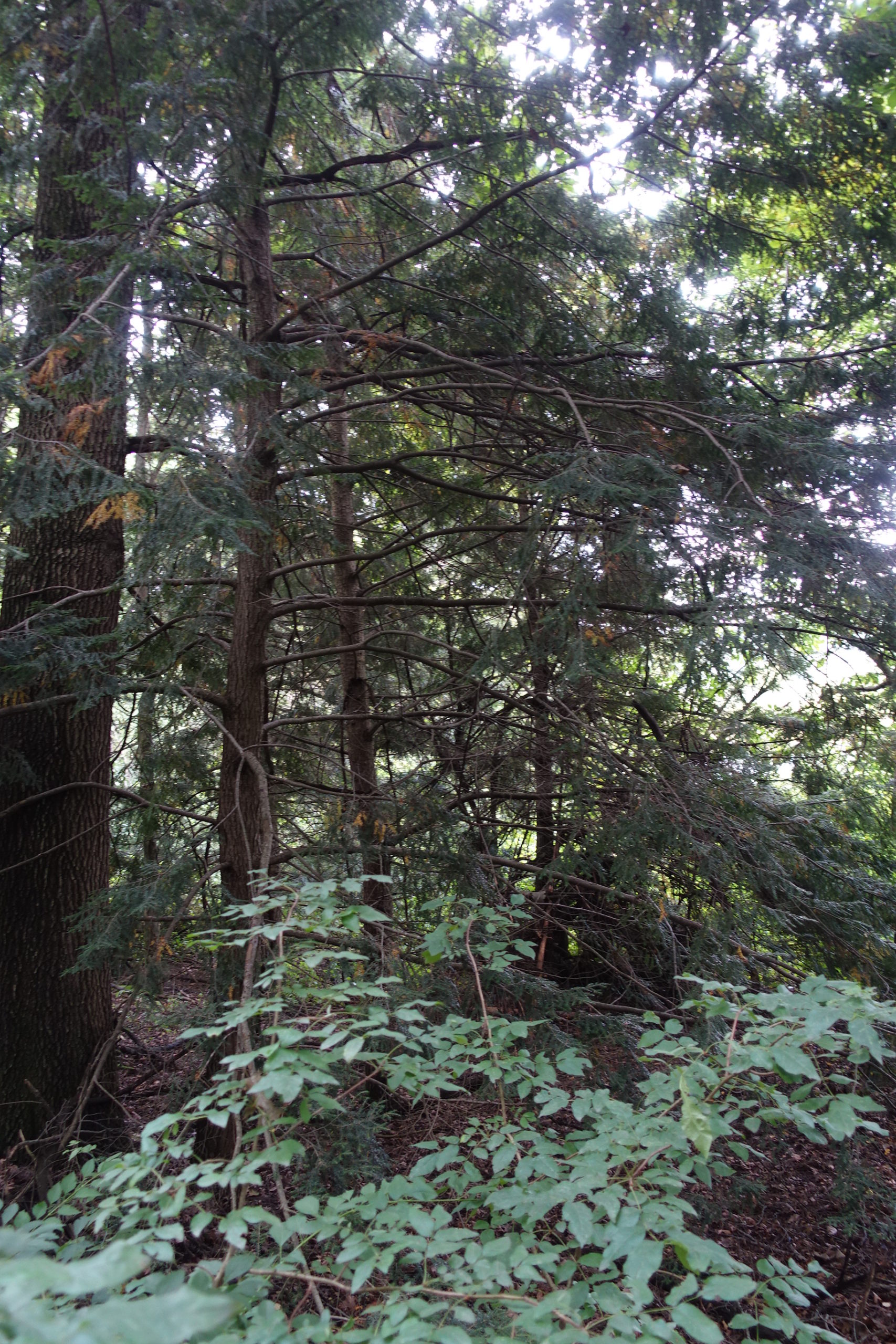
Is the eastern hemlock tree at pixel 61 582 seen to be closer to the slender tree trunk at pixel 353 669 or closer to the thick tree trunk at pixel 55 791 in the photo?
the thick tree trunk at pixel 55 791

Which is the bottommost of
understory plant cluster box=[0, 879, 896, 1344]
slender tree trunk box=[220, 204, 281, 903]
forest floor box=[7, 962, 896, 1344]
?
forest floor box=[7, 962, 896, 1344]

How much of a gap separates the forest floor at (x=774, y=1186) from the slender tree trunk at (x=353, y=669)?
1.16 metres

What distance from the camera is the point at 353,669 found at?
5.89m

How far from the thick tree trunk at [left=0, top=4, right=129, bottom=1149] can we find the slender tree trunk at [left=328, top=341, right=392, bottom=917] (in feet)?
4.61

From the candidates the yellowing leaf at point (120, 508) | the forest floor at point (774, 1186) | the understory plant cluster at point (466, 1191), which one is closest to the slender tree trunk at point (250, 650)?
the forest floor at point (774, 1186)

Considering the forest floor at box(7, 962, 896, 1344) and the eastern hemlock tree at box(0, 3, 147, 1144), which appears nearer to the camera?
the eastern hemlock tree at box(0, 3, 147, 1144)

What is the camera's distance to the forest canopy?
10.0ft

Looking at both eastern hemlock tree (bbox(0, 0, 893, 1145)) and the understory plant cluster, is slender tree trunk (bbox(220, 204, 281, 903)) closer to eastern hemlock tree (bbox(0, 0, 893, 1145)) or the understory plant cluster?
eastern hemlock tree (bbox(0, 0, 893, 1145))

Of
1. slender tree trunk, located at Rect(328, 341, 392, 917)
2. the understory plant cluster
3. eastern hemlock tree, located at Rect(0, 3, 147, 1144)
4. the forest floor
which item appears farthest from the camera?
slender tree trunk, located at Rect(328, 341, 392, 917)

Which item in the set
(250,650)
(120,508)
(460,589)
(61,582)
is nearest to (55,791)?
(250,650)

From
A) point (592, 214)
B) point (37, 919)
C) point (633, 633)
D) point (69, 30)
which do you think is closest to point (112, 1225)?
point (37, 919)

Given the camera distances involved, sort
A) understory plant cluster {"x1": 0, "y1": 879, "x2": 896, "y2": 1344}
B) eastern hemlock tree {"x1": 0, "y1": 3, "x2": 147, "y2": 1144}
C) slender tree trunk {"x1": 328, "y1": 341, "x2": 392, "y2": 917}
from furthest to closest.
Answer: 1. slender tree trunk {"x1": 328, "y1": 341, "x2": 392, "y2": 917}
2. eastern hemlock tree {"x1": 0, "y1": 3, "x2": 147, "y2": 1144}
3. understory plant cluster {"x1": 0, "y1": 879, "x2": 896, "y2": 1344}

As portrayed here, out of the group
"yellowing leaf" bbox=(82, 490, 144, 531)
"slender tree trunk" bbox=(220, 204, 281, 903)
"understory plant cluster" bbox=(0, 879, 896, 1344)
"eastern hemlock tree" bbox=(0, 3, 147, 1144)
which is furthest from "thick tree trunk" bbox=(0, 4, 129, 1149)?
"understory plant cluster" bbox=(0, 879, 896, 1344)

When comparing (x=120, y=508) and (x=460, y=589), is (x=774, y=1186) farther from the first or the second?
(x=120, y=508)
